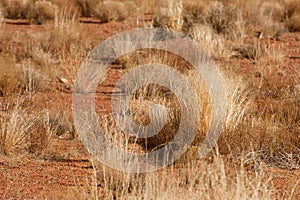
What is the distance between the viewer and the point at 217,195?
4148mm

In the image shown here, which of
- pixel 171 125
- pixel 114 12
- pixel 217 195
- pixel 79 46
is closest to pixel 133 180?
pixel 217 195

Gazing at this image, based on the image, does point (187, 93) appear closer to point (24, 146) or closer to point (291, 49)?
point (24, 146)

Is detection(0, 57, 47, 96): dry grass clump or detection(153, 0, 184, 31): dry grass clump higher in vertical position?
detection(153, 0, 184, 31): dry grass clump

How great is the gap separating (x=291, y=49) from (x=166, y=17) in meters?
3.14

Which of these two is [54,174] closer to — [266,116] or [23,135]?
[23,135]

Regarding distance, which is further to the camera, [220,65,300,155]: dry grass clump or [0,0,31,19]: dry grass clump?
[0,0,31,19]: dry grass clump

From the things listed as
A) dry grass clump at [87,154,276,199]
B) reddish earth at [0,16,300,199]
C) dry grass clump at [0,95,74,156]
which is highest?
dry grass clump at [87,154,276,199]

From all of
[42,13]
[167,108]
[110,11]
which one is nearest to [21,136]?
[167,108]

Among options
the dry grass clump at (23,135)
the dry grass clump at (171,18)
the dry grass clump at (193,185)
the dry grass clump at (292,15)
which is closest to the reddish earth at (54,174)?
the dry grass clump at (23,135)

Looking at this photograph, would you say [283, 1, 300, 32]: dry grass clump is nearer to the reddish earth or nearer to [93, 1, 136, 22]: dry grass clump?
[93, 1, 136, 22]: dry grass clump

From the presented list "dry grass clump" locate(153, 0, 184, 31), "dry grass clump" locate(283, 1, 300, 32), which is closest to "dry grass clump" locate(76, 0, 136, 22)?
"dry grass clump" locate(153, 0, 184, 31)

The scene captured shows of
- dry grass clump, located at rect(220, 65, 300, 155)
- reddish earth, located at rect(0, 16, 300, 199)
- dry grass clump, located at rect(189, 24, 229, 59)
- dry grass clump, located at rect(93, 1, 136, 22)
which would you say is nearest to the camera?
reddish earth, located at rect(0, 16, 300, 199)

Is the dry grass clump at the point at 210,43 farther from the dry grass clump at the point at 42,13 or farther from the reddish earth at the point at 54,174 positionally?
the reddish earth at the point at 54,174

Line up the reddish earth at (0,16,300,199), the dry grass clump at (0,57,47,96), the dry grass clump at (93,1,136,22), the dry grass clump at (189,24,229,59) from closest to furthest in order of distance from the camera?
1. the reddish earth at (0,16,300,199)
2. the dry grass clump at (0,57,47,96)
3. the dry grass clump at (189,24,229,59)
4. the dry grass clump at (93,1,136,22)
